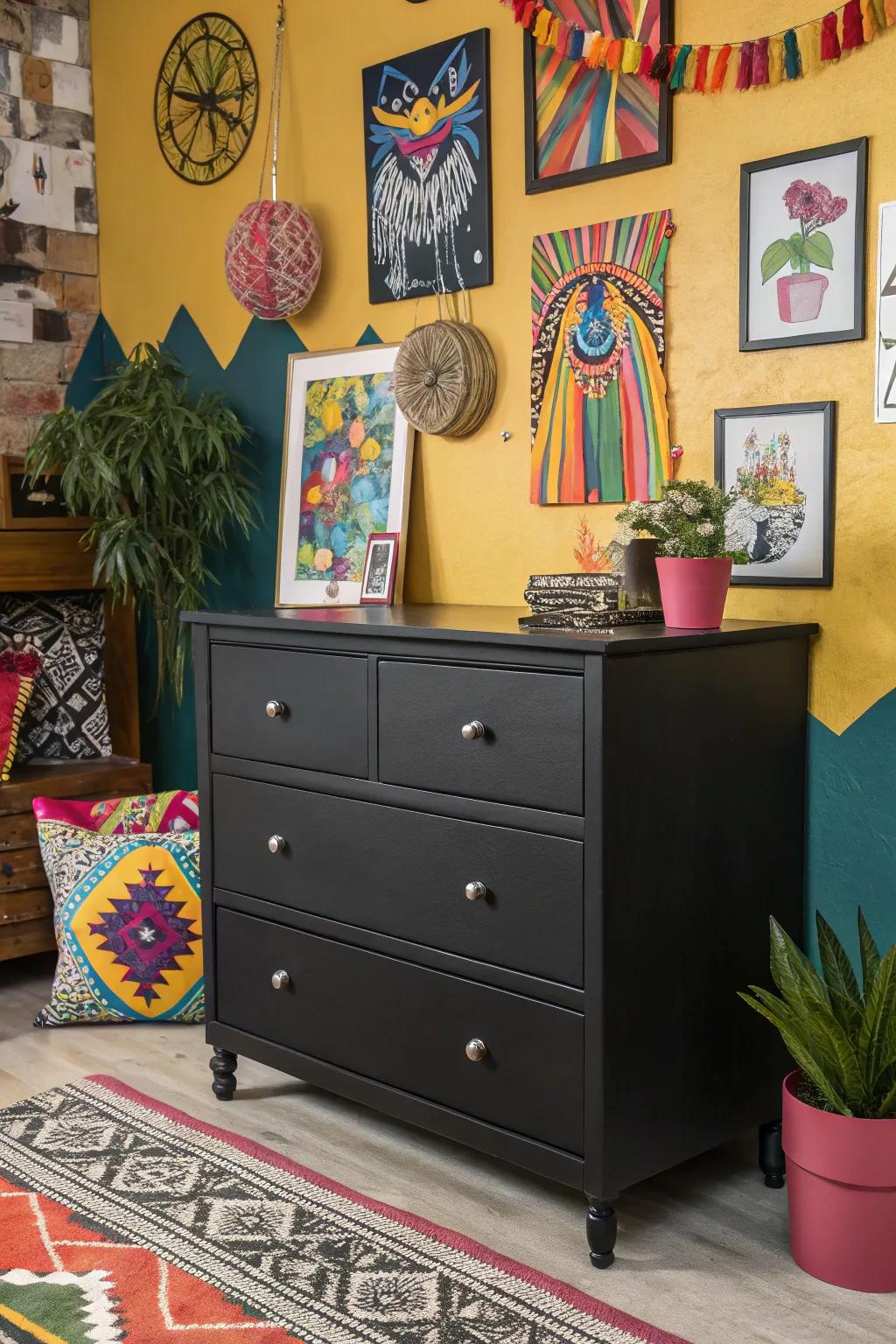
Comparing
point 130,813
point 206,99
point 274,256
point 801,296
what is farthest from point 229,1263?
point 206,99

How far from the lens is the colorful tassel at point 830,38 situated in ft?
7.25

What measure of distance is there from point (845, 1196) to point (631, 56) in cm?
194

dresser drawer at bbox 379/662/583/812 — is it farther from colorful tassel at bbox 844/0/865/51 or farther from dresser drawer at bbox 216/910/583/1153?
colorful tassel at bbox 844/0/865/51

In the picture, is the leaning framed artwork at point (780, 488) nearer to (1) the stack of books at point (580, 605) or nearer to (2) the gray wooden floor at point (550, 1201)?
(1) the stack of books at point (580, 605)

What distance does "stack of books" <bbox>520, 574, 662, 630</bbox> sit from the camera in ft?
7.22

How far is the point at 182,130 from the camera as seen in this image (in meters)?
3.57

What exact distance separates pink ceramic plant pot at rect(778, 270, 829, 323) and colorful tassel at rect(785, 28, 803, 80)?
330 mm

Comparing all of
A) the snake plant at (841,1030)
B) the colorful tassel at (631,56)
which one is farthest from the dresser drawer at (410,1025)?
the colorful tassel at (631,56)

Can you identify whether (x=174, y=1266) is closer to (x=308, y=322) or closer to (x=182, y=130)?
(x=308, y=322)

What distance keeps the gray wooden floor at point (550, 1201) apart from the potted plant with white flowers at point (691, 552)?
965 millimetres

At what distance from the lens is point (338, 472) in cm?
317

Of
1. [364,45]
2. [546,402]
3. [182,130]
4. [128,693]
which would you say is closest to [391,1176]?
[546,402]

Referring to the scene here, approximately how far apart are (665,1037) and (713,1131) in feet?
0.76

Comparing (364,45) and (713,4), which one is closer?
(713,4)
